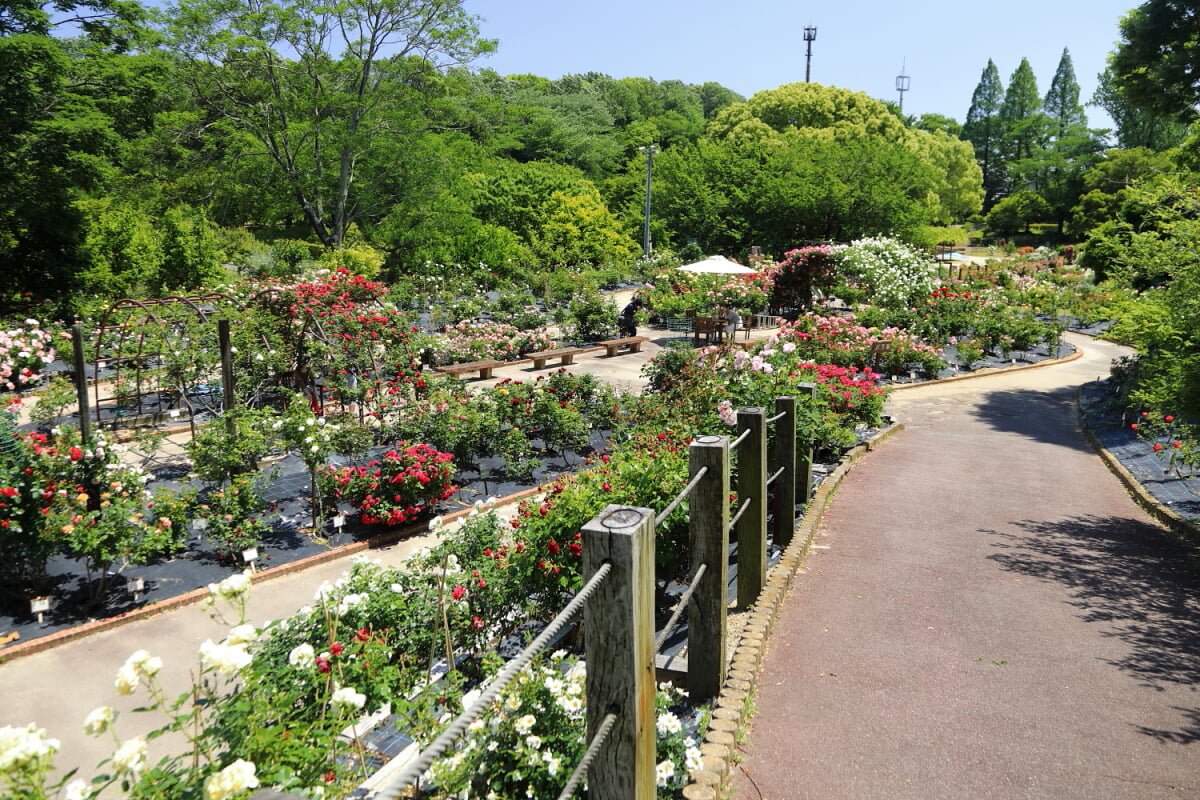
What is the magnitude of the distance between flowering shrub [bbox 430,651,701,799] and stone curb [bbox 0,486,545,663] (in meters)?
2.68

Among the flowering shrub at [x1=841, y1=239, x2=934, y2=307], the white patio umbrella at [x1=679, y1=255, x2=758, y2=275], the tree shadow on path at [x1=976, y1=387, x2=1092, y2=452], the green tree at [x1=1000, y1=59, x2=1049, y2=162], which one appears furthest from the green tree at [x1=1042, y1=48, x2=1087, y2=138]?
the tree shadow on path at [x1=976, y1=387, x2=1092, y2=452]

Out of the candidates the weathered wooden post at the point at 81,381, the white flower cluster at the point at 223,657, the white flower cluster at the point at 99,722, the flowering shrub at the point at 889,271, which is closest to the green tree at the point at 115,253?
the weathered wooden post at the point at 81,381

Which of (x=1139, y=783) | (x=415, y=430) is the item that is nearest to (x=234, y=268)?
(x=415, y=430)

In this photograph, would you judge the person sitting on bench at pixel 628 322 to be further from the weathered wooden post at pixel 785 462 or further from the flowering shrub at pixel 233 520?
the weathered wooden post at pixel 785 462

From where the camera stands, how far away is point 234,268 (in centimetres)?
2509

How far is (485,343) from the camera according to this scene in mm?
14641

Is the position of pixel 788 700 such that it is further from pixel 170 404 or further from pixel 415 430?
pixel 170 404

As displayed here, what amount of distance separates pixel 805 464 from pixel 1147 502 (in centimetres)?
405

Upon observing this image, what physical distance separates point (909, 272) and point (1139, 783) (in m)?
17.8

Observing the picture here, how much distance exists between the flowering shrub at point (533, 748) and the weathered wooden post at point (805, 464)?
12.0 feet

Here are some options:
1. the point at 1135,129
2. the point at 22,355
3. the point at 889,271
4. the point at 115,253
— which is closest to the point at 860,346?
the point at 889,271

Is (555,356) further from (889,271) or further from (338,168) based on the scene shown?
(338,168)

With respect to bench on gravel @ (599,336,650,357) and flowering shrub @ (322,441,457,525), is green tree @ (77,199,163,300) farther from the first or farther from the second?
flowering shrub @ (322,441,457,525)

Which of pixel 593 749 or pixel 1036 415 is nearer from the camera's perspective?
pixel 593 749
